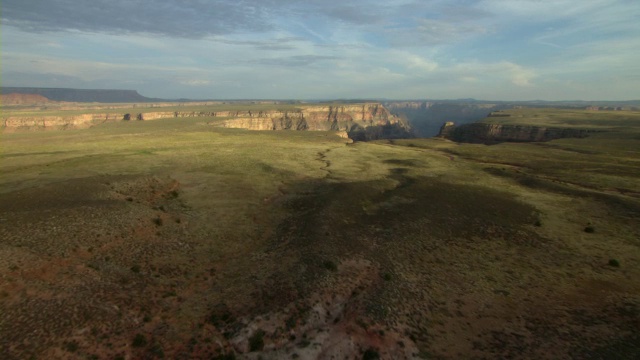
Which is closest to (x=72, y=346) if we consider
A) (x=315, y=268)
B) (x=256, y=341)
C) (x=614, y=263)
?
(x=256, y=341)

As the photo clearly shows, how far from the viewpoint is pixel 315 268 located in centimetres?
3634

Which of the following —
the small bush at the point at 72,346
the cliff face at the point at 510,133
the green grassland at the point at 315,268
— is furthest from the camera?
the cliff face at the point at 510,133

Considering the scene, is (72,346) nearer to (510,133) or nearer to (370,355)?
(370,355)

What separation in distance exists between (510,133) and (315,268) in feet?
514

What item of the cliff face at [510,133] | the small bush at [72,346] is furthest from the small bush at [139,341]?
the cliff face at [510,133]

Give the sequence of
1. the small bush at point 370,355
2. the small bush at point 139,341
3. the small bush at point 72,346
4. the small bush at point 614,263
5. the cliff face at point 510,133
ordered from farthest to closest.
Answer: the cliff face at point 510,133 → the small bush at point 614,263 → the small bush at point 370,355 → the small bush at point 139,341 → the small bush at point 72,346

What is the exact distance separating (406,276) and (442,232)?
13.4m

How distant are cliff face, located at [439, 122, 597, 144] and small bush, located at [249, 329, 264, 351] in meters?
161

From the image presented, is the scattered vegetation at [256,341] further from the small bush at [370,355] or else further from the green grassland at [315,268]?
the small bush at [370,355]

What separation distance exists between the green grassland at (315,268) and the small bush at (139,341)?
0.33 feet

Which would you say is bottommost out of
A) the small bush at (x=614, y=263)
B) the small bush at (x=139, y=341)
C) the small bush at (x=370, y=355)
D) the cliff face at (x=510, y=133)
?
the small bush at (x=370, y=355)

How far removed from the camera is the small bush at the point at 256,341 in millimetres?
26047

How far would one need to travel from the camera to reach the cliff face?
495ft

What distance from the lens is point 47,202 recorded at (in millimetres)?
47281
